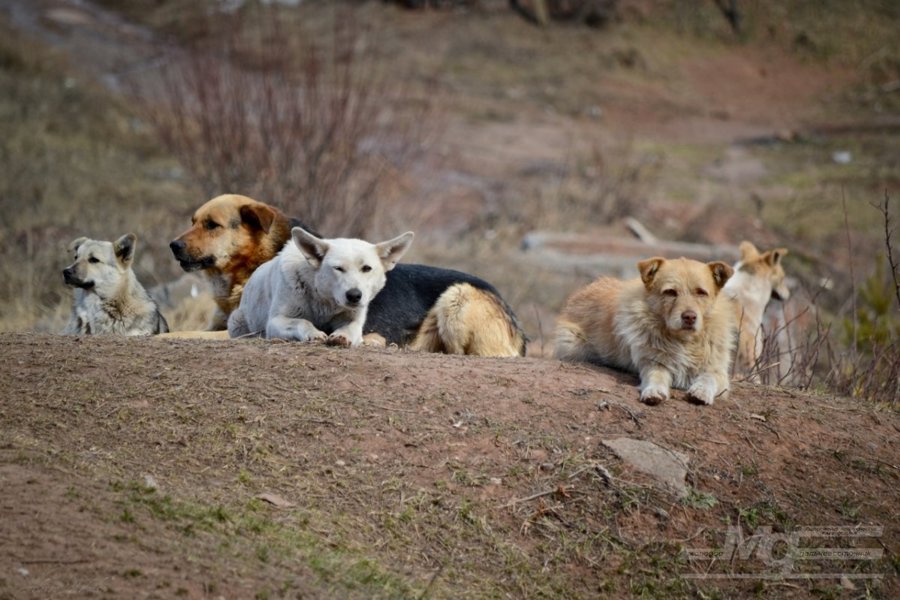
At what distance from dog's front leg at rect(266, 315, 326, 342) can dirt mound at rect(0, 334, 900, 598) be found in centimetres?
17

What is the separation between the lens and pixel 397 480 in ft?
18.5

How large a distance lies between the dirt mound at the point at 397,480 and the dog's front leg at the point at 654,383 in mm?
73

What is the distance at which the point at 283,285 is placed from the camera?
7.25 metres

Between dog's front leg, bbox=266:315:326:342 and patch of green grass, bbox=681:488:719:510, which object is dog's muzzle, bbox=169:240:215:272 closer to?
dog's front leg, bbox=266:315:326:342

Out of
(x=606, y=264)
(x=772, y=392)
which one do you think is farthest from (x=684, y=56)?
(x=772, y=392)

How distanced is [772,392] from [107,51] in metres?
25.5

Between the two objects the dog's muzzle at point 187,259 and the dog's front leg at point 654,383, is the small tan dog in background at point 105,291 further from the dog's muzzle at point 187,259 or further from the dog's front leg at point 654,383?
the dog's front leg at point 654,383

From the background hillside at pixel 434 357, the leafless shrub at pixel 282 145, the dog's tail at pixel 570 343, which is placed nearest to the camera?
the background hillside at pixel 434 357

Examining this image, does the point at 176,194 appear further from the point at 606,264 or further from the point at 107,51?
the point at 107,51

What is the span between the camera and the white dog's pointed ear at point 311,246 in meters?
6.95

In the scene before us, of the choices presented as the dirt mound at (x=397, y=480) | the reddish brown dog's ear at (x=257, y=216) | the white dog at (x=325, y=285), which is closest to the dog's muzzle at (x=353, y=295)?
the white dog at (x=325, y=285)

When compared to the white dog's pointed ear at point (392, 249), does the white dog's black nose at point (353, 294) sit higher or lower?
lower

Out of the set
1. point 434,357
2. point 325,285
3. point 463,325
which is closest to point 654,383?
point 434,357

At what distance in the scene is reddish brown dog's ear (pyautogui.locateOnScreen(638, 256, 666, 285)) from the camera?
22.5 feet
